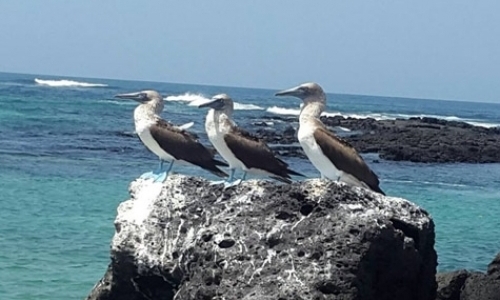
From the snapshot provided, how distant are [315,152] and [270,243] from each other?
119 cm

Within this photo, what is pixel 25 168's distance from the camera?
25281mm

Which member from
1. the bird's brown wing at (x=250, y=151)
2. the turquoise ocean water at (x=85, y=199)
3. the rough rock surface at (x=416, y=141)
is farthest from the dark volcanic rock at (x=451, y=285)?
the rough rock surface at (x=416, y=141)

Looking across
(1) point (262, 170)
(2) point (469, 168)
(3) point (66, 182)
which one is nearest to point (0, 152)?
(3) point (66, 182)

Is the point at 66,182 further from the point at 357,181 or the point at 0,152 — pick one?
the point at 357,181

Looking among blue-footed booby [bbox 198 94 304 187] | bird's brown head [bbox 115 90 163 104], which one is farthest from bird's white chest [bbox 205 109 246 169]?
bird's brown head [bbox 115 90 163 104]

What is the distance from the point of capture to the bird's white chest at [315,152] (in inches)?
359

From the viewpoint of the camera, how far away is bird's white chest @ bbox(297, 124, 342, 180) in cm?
912

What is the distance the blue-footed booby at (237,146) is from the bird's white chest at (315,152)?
370mm

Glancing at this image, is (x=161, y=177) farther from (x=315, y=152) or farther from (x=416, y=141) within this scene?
(x=416, y=141)

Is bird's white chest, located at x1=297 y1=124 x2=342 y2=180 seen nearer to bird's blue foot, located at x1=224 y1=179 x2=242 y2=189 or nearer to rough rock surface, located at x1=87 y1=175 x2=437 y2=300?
rough rock surface, located at x1=87 y1=175 x2=437 y2=300

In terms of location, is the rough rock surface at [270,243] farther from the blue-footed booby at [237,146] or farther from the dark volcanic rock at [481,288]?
the dark volcanic rock at [481,288]

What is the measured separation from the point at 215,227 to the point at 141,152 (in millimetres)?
24192

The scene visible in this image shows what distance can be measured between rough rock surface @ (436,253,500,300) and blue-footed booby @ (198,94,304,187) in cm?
285

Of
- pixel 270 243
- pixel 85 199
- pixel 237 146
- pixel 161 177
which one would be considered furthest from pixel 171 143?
pixel 85 199
